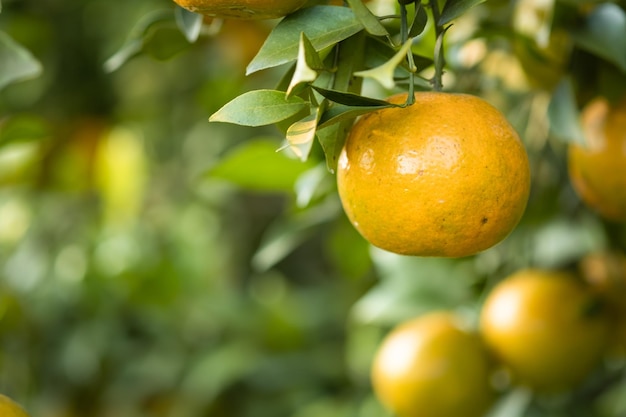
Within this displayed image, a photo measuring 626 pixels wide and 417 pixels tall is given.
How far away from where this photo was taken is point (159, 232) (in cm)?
222

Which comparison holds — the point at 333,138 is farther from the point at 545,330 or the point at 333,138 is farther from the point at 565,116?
the point at 545,330

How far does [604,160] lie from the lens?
89 centimetres

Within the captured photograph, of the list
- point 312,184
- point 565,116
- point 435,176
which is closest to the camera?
point 435,176

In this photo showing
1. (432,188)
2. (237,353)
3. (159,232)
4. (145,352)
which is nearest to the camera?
(432,188)

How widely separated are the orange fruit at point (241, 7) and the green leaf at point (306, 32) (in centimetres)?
1

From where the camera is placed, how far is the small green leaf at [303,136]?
51 centimetres

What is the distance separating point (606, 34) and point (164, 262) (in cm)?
136

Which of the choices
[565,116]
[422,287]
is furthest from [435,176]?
[422,287]

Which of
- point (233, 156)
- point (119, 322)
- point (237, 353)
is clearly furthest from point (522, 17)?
point (119, 322)

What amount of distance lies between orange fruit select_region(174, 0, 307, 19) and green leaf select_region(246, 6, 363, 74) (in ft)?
0.04

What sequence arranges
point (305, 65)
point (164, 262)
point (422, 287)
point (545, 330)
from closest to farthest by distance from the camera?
point (305, 65) < point (545, 330) < point (422, 287) < point (164, 262)

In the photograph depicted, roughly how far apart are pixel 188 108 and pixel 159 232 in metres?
0.38

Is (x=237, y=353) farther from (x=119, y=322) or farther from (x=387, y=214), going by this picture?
(x=387, y=214)

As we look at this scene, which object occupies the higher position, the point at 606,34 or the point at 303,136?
the point at 303,136
